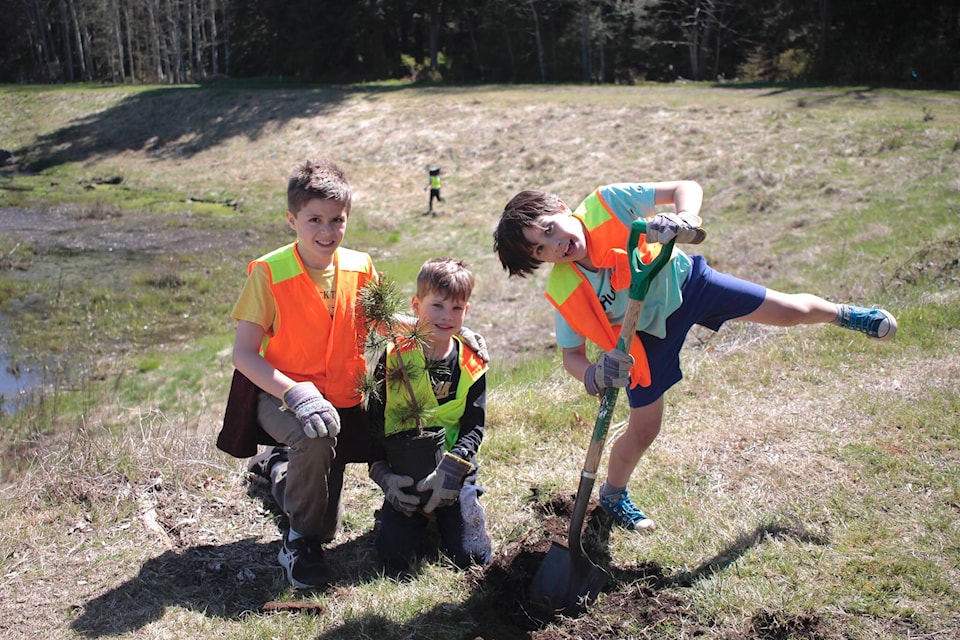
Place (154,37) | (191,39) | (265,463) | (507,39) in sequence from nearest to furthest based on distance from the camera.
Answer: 1. (265,463)
2. (507,39)
3. (191,39)
4. (154,37)

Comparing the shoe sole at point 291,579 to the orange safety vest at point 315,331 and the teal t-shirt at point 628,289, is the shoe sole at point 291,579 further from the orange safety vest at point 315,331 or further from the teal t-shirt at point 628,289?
the teal t-shirt at point 628,289

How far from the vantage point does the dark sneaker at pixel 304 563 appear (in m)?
3.71

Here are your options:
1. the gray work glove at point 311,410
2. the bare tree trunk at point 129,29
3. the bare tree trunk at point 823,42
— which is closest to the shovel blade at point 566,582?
the gray work glove at point 311,410

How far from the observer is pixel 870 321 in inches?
149

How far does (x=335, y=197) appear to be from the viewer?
366cm

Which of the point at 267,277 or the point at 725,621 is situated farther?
the point at 267,277

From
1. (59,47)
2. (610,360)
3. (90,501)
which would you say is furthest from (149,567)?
(59,47)

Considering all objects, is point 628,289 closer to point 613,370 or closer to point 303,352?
point 613,370

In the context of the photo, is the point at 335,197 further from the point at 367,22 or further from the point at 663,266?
the point at 367,22

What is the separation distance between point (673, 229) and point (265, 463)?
2593mm

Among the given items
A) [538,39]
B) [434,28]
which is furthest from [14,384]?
[434,28]

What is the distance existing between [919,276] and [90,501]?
695 cm

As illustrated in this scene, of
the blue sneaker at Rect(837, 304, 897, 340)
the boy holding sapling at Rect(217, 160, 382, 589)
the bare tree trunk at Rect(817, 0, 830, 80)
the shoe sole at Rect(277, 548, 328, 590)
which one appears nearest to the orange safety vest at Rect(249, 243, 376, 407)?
the boy holding sapling at Rect(217, 160, 382, 589)

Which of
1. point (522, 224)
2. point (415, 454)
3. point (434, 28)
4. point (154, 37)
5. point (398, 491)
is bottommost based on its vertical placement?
point (398, 491)
